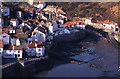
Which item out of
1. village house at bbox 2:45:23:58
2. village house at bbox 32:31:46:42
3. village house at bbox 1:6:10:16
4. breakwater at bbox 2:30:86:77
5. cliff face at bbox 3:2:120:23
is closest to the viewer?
breakwater at bbox 2:30:86:77

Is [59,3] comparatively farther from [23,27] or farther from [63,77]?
[63,77]

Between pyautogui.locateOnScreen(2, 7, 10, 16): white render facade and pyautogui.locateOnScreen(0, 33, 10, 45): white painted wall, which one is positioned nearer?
pyautogui.locateOnScreen(0, 33, 10, 45): white painted wall

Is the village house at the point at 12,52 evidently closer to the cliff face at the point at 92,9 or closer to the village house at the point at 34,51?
the village house at the point at 34,51

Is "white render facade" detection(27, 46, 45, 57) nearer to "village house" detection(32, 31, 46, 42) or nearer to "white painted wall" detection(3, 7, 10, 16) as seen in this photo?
"village house" detection(32, 31, 46, 42)

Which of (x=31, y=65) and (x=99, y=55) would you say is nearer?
(x=31, y=65)

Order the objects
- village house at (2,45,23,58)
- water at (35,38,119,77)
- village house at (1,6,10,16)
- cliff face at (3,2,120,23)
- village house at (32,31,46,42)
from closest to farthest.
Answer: water at (35,38,119,77) → village house at (2,45,23,58) → village house at (32,31,46,42) → village house at (1,6,10,16) → cliff face at (3,2,120,23)

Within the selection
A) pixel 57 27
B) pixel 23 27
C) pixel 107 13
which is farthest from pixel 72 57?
pixel 107 13

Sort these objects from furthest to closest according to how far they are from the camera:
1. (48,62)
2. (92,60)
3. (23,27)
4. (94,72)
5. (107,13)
Answer: (107,13)
(23,27)
(92,60)
(48,62)
(94,72)

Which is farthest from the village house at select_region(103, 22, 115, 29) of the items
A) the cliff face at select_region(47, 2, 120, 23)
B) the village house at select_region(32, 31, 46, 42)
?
the village house at select_region(32, 31, 46, 42)
